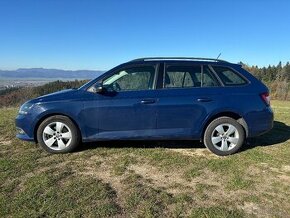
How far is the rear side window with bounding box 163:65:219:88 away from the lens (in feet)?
21.2

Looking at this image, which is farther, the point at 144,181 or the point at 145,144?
the point at 145,144

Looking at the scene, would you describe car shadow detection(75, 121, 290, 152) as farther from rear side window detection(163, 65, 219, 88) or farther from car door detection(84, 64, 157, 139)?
rear side window detection(163, 65, 219, 88)

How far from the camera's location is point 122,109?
6223mm

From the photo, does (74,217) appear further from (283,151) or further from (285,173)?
(283,151)

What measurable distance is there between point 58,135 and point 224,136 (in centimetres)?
299

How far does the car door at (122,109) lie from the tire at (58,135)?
28 centimetres

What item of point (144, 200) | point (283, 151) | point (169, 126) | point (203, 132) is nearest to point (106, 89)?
point (169, 126)

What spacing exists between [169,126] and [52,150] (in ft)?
7.03

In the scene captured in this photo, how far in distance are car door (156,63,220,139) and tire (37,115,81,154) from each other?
1.53 meters

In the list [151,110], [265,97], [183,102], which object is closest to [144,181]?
[151,110]

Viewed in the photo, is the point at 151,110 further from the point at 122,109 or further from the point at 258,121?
the point at 258,121

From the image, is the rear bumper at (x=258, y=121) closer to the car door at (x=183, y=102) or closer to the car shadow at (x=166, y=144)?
the car shadow at (x=166, y=144)

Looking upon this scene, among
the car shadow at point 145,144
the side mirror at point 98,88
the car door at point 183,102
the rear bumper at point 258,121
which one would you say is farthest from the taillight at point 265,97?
the side mirror at point 98,88

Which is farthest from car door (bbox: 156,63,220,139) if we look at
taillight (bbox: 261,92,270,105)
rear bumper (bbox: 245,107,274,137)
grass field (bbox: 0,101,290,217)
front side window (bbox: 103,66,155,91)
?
taillight (bbox: 261,92,270,105)
